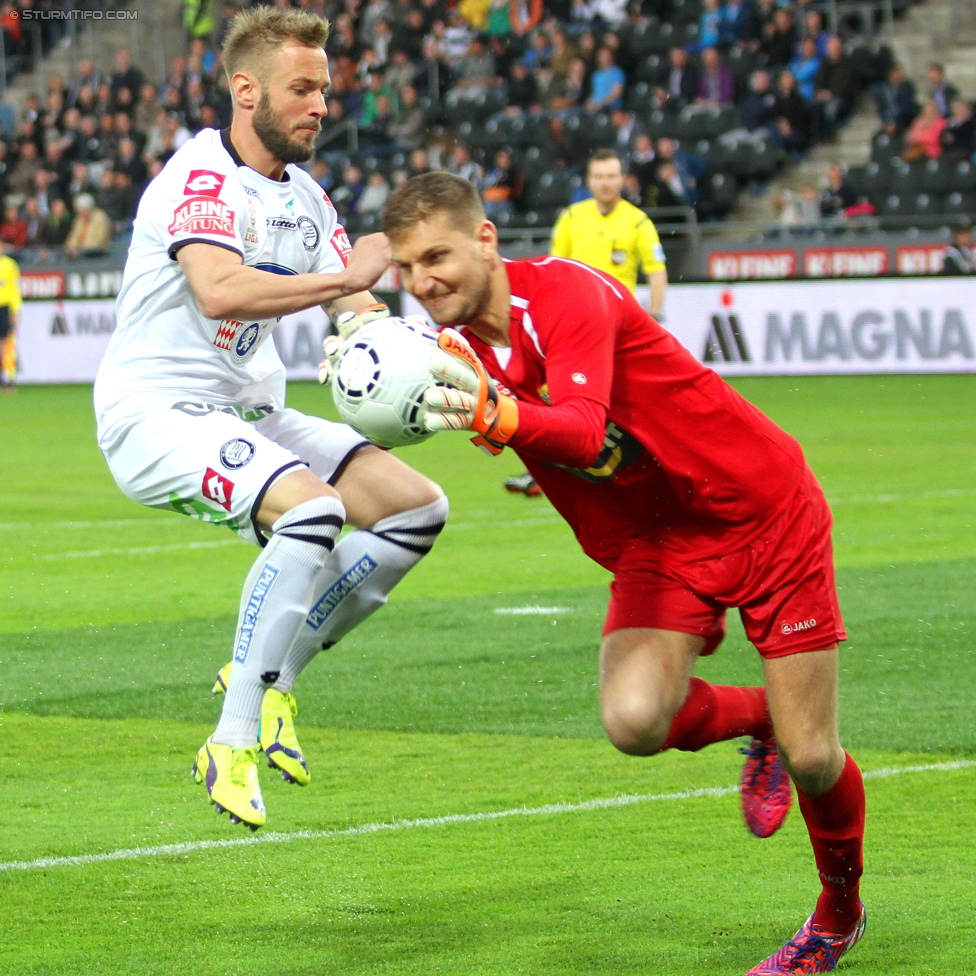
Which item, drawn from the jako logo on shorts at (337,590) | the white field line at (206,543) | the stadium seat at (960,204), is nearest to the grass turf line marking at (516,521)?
the white field line at (206,543)

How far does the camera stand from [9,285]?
2400 cm

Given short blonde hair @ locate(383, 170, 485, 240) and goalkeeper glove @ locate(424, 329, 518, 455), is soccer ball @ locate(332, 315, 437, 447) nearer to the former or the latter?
goalkeeper glove @ locate(424, 329, 518, 455)

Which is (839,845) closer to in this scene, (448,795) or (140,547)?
(448,795)

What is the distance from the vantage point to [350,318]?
4227 mm

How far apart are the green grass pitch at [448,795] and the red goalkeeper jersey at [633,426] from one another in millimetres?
953

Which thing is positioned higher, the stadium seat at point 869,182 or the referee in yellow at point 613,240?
the referee in yellow at point 613,240

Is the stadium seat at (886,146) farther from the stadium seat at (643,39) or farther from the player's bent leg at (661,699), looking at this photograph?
the player's bent leg at (661,699)

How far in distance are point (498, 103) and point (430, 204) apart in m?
22.7

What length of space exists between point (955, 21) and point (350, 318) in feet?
72.1

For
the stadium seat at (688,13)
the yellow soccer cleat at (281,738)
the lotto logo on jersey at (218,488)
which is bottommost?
the yellow soccer cleat at (281,738)

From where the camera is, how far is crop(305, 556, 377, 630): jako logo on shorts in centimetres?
523

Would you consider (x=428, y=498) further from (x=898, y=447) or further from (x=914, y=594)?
→ (x=898, y=447)

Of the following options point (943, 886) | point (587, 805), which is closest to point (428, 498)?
point (587, 805)

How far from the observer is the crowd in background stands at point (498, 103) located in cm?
2327
